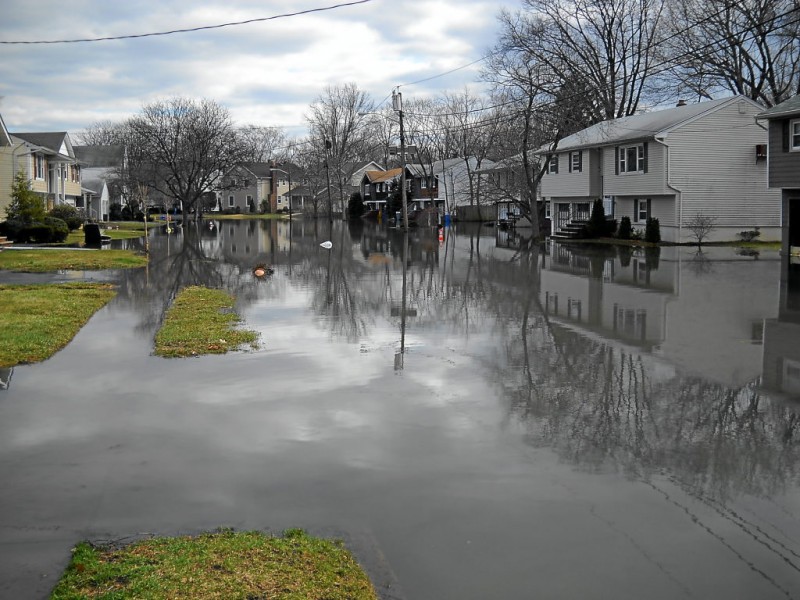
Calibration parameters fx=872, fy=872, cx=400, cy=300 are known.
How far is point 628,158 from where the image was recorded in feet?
159

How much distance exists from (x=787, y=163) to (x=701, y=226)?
9.88 meters

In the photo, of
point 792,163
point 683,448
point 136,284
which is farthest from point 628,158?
point 683,448

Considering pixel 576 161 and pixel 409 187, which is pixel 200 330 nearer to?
pixel 576 161

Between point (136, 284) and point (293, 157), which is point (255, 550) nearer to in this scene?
point (136, 284)

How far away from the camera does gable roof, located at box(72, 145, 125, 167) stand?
102m

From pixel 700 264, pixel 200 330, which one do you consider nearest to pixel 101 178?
pixel 700 264

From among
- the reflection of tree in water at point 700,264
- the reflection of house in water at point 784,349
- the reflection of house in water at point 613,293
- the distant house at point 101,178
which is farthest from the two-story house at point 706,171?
the distant house at point 101,178

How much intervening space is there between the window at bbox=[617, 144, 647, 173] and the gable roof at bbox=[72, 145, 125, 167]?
69860mm

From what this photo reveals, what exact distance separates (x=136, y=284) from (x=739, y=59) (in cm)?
4813

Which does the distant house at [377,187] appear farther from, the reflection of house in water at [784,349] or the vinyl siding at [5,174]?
the reflection of house in water at [784,349]

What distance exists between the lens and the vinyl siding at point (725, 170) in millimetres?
44688

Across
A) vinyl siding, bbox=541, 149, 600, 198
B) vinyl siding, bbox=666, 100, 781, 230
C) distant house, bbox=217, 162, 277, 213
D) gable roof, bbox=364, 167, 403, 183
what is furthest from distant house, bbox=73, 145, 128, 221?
vinyl siding, bbox=666, 100, 781, 230

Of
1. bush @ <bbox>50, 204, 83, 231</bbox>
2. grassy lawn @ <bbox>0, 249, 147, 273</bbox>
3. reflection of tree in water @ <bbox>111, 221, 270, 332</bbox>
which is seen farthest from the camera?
bush @ <bbox>50, 204, 83, 231</bbox>

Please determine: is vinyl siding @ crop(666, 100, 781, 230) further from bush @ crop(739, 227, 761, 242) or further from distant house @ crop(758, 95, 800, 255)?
distant house @ crop(758, 95, 800, 255)
